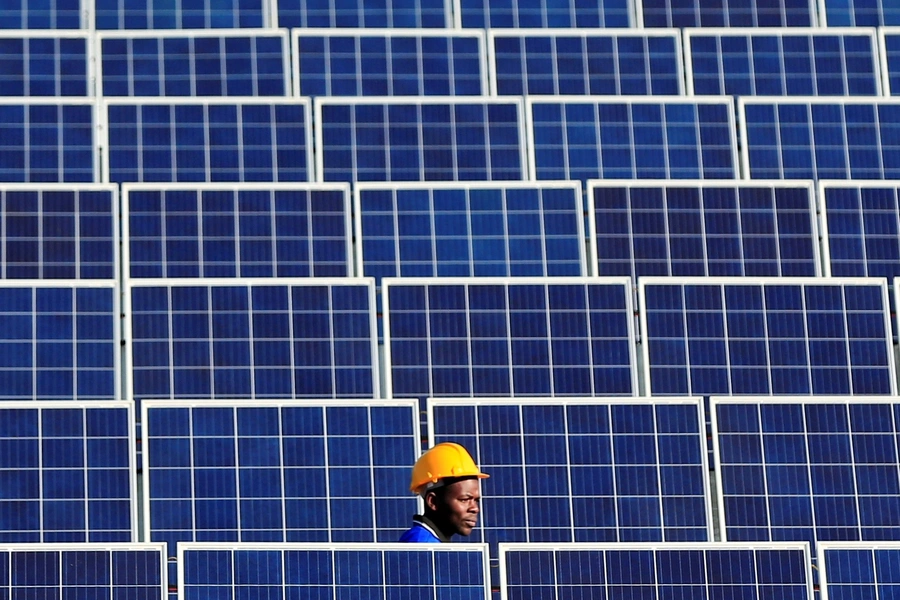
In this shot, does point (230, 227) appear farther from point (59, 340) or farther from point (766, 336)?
point (766, 336)

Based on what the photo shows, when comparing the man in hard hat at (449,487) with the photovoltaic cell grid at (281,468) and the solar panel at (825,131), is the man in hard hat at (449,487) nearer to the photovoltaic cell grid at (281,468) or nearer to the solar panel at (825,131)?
the photovoltaic cell grid at (281,468)

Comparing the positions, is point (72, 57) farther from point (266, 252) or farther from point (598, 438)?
point (598, 438)

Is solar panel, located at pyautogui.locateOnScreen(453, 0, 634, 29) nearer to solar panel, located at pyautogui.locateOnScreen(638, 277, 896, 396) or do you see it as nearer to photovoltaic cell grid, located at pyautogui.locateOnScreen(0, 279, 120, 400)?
solar panel, located at pyautogui.locateOnScreen(638, 277, 896, 396)

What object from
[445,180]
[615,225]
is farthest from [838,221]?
[445,180]

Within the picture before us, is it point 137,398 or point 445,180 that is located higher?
point 445,180

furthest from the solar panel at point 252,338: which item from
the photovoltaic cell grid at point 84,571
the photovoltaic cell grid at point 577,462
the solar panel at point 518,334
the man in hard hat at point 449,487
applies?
the man in hard hat at point 449,487

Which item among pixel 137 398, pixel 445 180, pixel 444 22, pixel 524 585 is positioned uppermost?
pixel 444 22
